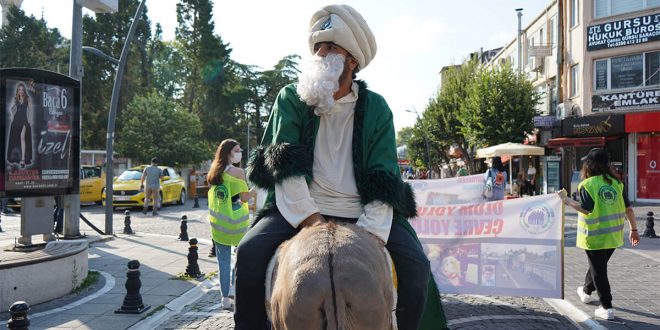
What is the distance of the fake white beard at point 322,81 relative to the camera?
9.34 feet

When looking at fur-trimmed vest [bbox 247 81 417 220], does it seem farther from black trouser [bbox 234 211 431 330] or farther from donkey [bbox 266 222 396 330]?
donkey [bbox 266 222 396 330]

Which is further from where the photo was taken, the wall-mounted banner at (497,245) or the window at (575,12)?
the window at (575,12)

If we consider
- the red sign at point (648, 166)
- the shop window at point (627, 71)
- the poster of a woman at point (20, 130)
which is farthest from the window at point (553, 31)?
the poster of a woman at point (20, 130)

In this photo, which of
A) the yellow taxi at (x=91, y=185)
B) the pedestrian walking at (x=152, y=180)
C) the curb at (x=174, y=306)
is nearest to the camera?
the curb at (x=174, y=306)

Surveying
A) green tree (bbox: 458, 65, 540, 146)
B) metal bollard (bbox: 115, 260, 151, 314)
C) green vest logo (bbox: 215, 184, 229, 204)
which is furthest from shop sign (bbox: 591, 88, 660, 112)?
metal bollard (bbox: 115, 260, 151, 314)

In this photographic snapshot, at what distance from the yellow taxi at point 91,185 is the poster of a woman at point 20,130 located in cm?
1495

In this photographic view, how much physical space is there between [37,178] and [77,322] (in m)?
3.05

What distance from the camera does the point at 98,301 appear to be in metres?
6.69

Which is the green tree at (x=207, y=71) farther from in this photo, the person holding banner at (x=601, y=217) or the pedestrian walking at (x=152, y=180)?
the person holding banner at (x=601, y=217)

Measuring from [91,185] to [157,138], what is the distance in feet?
40.5

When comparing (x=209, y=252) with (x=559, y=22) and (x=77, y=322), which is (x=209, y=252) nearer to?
(x=77, y=322)

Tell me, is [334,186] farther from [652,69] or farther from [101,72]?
[101,72]

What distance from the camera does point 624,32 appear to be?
24094mm

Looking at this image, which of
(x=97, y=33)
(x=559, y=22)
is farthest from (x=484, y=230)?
(x=97, y=33)
